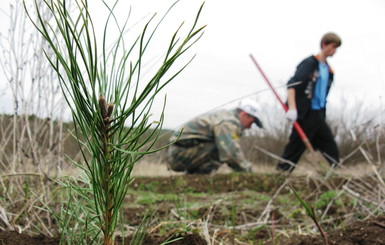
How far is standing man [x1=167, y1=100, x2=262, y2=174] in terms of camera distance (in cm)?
887

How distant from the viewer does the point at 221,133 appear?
8812mm

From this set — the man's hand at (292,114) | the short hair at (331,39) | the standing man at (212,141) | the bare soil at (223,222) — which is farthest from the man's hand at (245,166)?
the short hair at (331,39)

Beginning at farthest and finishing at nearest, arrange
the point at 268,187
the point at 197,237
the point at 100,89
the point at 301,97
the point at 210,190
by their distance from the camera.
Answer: the point at 301,97 → the point at 268,187 → the point at 210,190 → the point at 197,237 → the point at 100,89

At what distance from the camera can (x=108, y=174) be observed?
106 centimetres

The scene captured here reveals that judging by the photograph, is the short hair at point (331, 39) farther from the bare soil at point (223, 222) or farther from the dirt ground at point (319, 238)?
the dirt ground at point (319, 238)

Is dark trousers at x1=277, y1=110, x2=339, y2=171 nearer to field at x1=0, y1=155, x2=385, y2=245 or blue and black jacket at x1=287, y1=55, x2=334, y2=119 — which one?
blue and black jacket at x1=287, y1=55, x2=334, y2=119

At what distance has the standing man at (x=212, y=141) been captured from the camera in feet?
29.1

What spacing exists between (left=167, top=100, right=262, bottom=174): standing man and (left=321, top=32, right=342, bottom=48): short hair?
1.88 metres

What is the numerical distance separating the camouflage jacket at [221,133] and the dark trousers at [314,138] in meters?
0.96

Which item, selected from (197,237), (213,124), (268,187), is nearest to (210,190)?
(268,187)

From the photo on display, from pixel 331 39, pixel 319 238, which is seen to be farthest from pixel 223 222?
pixel 331 39

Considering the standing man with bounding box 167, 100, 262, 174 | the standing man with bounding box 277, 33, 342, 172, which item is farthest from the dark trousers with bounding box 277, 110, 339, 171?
the standing man with bounding box 167, 100, 262, 174

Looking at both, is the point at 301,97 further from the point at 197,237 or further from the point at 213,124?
the point at 197,237

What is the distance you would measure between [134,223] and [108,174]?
7.84ft
